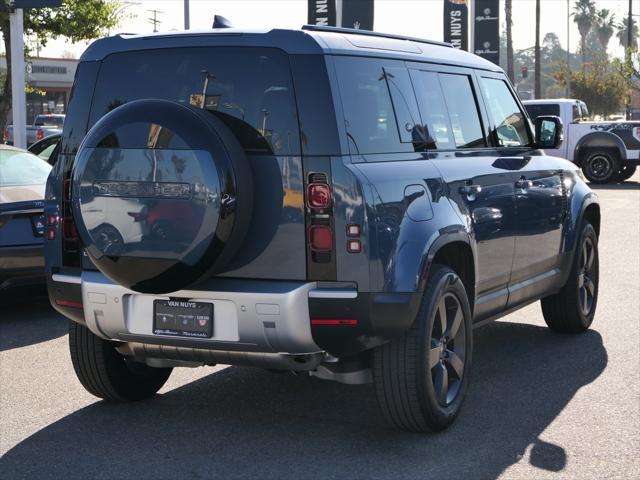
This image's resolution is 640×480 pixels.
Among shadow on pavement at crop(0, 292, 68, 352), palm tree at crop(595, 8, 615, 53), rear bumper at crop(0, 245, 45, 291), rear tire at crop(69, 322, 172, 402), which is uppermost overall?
palm tree at crop(595, 8, 615, 53)

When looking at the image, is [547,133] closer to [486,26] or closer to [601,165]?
[601,165]

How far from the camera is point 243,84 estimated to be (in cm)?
490

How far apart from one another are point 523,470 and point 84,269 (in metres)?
2.29

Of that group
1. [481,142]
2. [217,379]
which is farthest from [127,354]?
[481,142]

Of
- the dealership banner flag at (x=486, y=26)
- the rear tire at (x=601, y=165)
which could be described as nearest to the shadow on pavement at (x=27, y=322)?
the rear tire at (x=601, y=165)

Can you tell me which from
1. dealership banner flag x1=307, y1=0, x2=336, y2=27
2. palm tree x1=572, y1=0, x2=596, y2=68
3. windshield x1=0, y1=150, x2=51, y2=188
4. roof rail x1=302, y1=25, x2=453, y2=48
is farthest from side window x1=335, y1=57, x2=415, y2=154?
palm tree x1=572, y1=0, x2=596, y2=68

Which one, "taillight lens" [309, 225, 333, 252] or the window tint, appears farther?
the window tint

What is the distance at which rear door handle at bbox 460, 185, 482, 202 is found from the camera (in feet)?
18.4

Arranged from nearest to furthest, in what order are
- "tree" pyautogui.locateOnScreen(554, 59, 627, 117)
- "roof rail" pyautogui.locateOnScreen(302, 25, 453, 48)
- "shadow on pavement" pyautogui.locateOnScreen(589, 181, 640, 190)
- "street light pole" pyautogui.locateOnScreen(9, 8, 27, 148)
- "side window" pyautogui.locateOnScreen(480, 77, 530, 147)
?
1. "roof rail" pyautogui.locateOnScreen(302, 25, 453, 48)
2. "side window" pyautogui.locateOnScreen(480, 77, 530, 147)
3. "street light pole" pyautogui.locateOnScreen(9, 8, 27, 148)
4. "shadow on pavement" pyautogui.locateOnScreen(589, 181, 640, 190)
5. "tree" pyautogui.locateOnScreen(554, 59, 627, 117)

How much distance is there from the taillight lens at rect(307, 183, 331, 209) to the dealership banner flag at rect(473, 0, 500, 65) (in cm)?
3039

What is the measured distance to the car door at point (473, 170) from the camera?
5.60m

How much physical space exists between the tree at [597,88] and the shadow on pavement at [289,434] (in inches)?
2872

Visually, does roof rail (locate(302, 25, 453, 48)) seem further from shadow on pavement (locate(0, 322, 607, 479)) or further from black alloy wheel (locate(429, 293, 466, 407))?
shadow on pavement (locate(0, 322, 607, 479))

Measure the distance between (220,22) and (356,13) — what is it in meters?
23.6
